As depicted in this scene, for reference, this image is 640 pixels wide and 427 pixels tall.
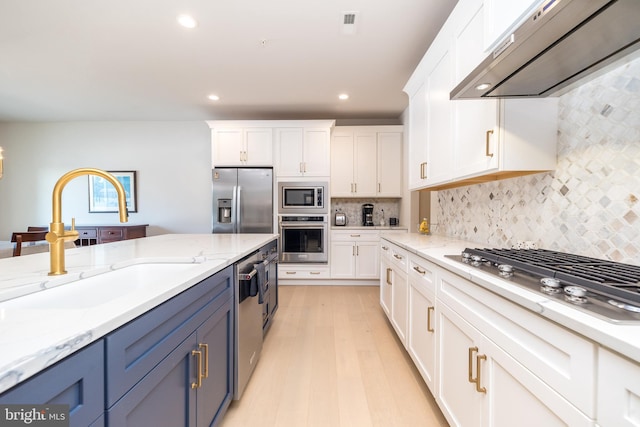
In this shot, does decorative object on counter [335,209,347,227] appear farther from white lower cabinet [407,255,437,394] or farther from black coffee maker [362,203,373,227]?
white lower cabinet [407,255,437,394]

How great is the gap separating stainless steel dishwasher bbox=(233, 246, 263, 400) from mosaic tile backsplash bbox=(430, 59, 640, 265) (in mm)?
1638

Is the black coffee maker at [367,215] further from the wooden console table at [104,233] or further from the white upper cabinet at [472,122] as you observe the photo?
the wooden console table at [104,233]

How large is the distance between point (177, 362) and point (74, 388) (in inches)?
15.4

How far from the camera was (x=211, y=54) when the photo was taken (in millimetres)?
2568

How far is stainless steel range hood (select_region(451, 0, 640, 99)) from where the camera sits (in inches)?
29.7

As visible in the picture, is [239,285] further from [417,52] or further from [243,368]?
[417,52]

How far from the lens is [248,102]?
3.73 metres

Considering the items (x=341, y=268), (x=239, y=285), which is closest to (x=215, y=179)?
(x=341, y=268)

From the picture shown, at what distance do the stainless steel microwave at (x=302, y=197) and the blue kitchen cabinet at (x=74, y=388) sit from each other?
3.33 metres

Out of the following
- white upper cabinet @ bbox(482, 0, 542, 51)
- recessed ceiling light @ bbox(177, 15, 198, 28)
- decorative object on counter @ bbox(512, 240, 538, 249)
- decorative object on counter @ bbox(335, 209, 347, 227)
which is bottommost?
decorative object on counter @ bbox(512, 240, 538, 249)

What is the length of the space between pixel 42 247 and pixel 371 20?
3.94 metres

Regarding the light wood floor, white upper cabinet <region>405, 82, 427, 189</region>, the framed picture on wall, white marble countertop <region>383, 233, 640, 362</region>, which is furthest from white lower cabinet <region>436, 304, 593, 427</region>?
the framed picture on wall

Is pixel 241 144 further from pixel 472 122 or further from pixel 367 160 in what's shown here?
pixel 472 122

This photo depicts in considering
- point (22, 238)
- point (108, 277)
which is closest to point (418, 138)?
point (108, 277)
